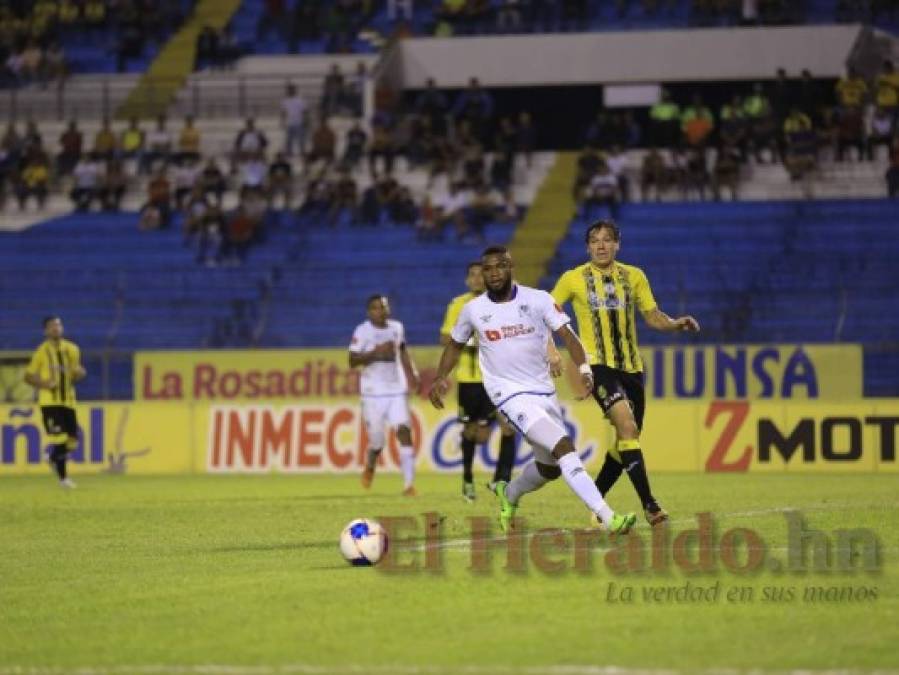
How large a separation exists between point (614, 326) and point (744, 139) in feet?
79.1

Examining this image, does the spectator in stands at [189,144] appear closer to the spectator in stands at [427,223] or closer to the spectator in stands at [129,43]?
the spectator in stands at [129,43]

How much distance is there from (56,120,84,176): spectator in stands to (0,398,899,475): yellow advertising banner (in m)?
11.3

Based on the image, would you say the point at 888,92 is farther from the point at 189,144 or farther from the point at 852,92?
the point at 189,144

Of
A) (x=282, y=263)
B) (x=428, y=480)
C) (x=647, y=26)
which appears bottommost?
(x=428, y=480)

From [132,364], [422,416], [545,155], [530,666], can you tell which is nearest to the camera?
[530,666]

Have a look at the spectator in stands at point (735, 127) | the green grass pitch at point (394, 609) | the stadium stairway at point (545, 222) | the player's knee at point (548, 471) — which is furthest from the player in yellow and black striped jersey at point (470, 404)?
the spectator in stands at point (735, 127)

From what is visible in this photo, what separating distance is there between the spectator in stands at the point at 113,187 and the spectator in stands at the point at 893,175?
15.7 meters

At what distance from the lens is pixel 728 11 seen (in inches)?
1672

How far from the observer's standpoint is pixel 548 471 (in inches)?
586

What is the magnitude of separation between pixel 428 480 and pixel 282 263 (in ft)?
38.1

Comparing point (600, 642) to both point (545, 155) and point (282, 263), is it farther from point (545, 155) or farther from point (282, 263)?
point (545, 155)

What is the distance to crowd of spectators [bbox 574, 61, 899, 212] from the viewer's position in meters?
38.3

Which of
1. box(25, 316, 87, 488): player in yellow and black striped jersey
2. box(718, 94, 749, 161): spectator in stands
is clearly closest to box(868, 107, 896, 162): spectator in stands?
box(718, 94, 749, 161): spectator in stands

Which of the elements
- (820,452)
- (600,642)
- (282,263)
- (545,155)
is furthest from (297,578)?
(545,155)
